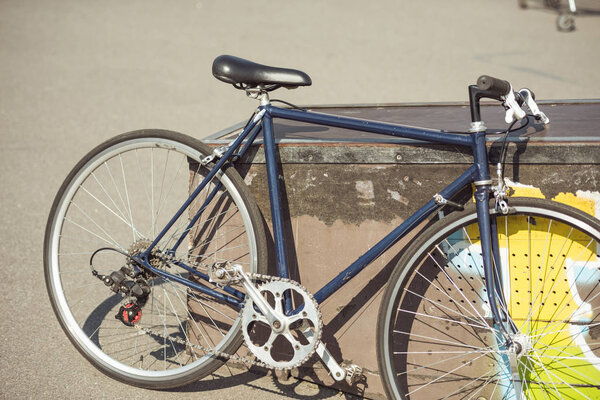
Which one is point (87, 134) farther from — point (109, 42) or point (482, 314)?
point (482, 314)

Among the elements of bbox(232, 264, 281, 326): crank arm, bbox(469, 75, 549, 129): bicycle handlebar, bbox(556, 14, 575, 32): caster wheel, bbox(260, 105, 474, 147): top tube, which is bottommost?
bbox(232, 264, 281, 326): crank arm

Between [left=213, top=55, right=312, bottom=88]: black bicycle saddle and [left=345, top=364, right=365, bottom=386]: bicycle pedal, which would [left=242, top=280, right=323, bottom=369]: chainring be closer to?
[left=345, top=364, right=365, bottom=386]: bicycle pedal

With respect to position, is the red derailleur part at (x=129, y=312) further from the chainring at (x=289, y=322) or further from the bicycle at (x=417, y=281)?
the chainring at (x=289, y=322)

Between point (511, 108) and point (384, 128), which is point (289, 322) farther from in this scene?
point (511, 108)

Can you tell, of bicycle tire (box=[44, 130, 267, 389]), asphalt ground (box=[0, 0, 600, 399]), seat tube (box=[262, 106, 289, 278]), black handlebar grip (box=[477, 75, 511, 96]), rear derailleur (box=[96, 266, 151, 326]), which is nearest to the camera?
black handlebar grip (box=[477, 75, 511, 96])

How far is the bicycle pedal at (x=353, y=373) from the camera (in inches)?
109

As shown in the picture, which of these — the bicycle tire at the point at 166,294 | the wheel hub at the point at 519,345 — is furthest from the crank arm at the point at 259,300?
the wheel hub at the point at 519,345

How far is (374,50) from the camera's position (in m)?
11.0

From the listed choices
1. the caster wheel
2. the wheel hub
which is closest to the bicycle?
the wheel hub

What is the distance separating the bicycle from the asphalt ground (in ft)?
1.31

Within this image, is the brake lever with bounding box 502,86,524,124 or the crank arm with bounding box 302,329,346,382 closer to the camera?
the brake lever with bounding box 502,86,524,124

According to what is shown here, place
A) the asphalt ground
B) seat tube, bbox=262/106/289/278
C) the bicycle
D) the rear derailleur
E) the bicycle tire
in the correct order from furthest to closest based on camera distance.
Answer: the asphalt ground, the rear derailleur, the bicycle tire, seat tube, bbox=262/106/289/278, the bicycle

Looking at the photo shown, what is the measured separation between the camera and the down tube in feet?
8.31

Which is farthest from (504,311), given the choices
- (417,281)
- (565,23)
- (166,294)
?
(565,23)
